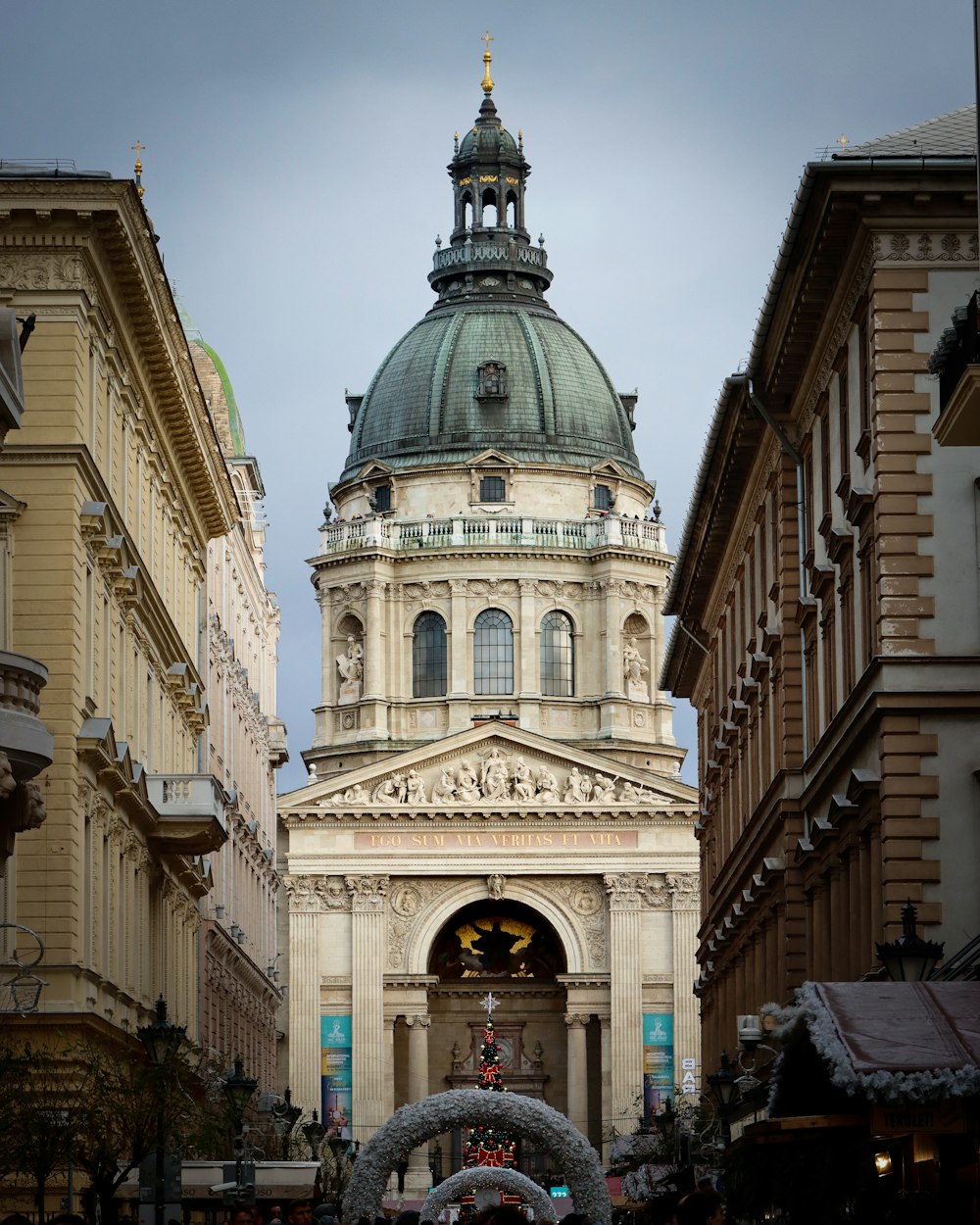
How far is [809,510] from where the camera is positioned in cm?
4109

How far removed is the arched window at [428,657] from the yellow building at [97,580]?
223 feet

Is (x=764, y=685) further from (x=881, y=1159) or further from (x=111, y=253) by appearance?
(x=881, y=1159)

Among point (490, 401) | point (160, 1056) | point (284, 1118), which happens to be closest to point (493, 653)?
point (490, 401)

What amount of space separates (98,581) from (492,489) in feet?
268

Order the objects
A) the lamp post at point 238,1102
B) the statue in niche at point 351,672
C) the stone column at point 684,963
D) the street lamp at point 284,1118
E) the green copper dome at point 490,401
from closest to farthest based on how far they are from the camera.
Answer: the lamp post at point 238,1102, the street lamp at point 284,1118, the stone column at point 684,963, the statue in niche at point 351,672, the green copper dome at point 490,401

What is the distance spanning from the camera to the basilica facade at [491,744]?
104500mm

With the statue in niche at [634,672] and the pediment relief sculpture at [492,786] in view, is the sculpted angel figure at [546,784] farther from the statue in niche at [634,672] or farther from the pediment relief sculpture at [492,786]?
the statue in niche at [634,672]

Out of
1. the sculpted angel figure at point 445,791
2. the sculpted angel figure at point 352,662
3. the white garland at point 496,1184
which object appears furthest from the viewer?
the sculpted angel figure at point 352,662

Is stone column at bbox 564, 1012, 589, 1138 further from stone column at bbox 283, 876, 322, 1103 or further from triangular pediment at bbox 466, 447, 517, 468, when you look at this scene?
triangular pediment at bbox 466, 447, 517, 468

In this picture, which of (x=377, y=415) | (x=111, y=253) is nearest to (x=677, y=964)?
(x=377, y=415)

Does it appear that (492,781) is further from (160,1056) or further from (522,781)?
(160,1056)

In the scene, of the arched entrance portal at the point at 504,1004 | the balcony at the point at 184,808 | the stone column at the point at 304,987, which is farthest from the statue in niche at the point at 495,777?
the balcony at the point at 184,808

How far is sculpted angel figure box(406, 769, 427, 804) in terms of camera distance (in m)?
107

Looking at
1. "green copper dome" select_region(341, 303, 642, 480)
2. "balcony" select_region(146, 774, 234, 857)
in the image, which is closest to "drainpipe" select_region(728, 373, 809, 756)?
"balcony" select_region(146, 774, 234, 857)
